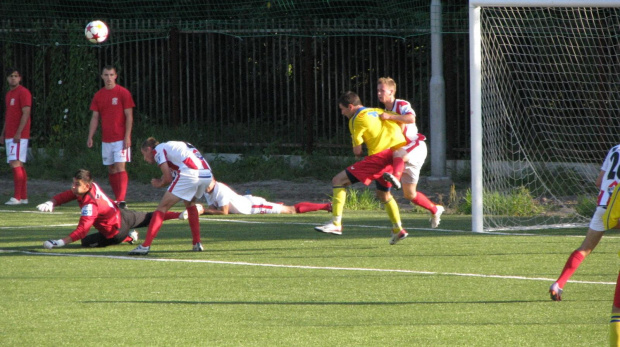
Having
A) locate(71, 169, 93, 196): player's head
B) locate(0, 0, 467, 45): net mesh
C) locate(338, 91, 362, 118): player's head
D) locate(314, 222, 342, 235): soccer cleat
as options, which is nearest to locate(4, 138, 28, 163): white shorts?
locate(71, 169, 93, 196): player's head

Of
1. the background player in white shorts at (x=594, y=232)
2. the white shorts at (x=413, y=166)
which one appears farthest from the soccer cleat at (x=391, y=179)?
the background player in white shorts at (x=594, y=232)

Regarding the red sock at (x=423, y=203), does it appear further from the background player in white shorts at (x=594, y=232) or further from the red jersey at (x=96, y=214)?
the background player in white shorts at (x=594, y=232)

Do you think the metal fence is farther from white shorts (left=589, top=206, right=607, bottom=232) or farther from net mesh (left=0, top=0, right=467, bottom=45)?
white shorts (left=589, top=206, right=607, bottom=232)

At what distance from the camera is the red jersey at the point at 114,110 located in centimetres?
1322

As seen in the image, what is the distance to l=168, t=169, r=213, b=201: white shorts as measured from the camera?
30.6ft

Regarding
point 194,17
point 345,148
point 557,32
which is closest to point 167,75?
point 194,17

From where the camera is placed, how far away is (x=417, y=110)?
1786 centimetres

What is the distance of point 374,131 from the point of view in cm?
1016

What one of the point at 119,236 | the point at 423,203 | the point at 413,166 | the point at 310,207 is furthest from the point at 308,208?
the point at 119,236

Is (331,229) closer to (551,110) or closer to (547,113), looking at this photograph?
(551,110)

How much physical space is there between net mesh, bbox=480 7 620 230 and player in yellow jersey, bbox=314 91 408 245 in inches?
90.6

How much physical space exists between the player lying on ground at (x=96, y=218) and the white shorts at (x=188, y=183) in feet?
2.65

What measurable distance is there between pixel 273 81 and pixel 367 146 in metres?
8.99

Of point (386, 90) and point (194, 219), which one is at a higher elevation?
point (386, 90)
